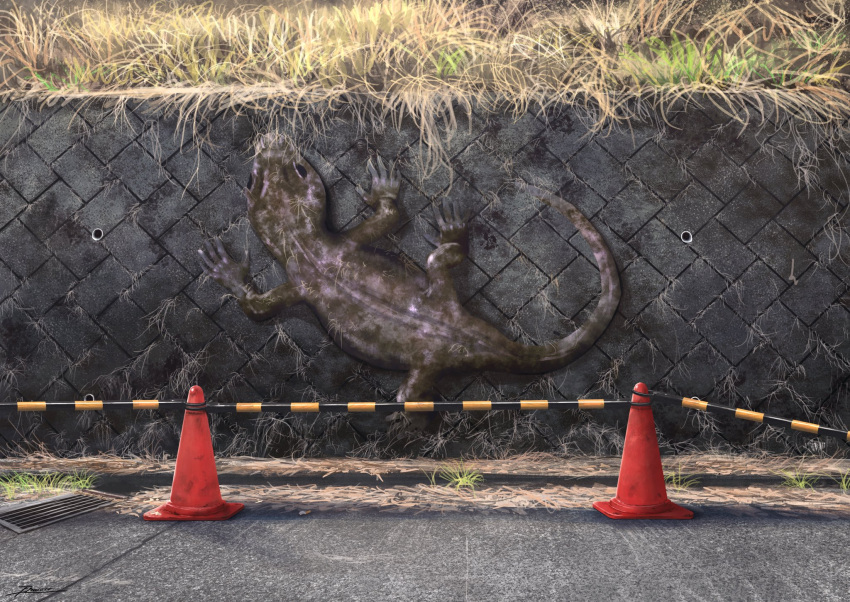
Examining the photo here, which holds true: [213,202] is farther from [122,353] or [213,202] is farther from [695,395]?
[695,395]

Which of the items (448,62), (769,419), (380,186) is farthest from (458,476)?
(448,62)

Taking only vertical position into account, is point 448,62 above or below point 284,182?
above

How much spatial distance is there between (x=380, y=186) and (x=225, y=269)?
4.58ft

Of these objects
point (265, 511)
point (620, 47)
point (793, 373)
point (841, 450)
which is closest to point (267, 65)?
point (620, 47)

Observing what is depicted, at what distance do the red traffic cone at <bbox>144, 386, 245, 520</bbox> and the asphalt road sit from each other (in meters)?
0.09

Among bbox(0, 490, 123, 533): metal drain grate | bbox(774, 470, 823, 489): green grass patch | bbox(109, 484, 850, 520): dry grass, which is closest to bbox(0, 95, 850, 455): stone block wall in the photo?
bbox(774, 470, 823, 489): green grass patch

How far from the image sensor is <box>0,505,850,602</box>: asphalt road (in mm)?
2662

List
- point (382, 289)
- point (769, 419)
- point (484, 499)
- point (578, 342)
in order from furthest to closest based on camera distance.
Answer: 1. point (382, 289)
2. point (578, 342)
3. point (484, 499)
4. point (769, 419)

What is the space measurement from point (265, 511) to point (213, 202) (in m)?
2.57

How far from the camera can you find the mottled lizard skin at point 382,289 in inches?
198

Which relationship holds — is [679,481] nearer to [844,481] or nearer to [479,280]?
[844,481]

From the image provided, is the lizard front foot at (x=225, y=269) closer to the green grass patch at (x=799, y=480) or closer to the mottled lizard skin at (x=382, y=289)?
the mottled lizard skin at (x=382, y=289)

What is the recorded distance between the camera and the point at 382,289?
16.8ft
